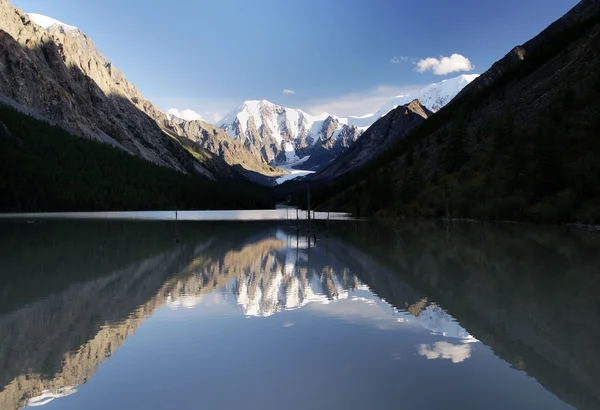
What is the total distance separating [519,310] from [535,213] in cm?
5935

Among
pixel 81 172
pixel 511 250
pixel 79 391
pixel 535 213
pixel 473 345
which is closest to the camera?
pixel 79 391

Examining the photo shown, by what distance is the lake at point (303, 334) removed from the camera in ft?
39.2

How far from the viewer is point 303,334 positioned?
1814 centimetres

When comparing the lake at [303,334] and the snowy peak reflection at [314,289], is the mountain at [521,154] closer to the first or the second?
the lake at [303,334]

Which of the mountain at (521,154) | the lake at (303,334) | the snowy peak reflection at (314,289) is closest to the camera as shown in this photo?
the lake at (303,334)

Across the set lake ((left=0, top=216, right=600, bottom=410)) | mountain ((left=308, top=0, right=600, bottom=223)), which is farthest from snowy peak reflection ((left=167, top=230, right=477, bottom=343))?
mountain ((left=308, top=0, right=600, bottom=223))

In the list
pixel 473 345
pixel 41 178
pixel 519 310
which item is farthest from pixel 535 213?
pixel 41 178

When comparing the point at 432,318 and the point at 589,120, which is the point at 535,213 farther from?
the point at 432,318

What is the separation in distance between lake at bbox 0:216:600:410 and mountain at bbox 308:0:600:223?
1666 inches

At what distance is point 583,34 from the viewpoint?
124500 millimetres

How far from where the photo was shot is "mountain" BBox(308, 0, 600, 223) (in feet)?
240

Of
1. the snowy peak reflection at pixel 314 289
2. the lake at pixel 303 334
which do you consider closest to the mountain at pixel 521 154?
the lake at pixel 303 334

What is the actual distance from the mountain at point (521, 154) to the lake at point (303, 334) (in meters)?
42.3

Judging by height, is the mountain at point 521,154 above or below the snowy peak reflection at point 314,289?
above
